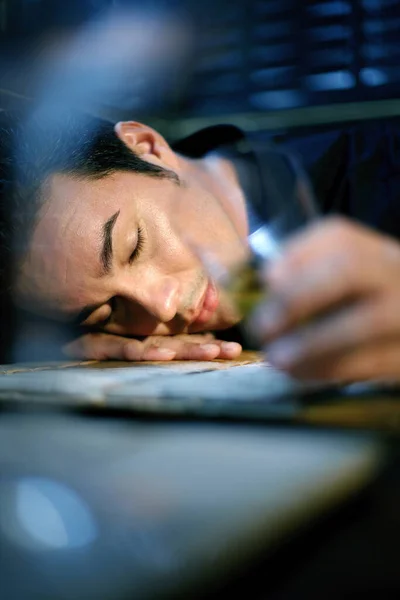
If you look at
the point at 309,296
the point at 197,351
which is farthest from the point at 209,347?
the point at 309,296

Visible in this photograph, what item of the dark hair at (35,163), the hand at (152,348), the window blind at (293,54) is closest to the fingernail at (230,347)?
the hand at (152,348)

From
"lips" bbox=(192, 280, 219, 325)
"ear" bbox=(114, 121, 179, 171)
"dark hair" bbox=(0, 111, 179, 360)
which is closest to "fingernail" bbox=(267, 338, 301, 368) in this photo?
"lips" bbox=(192, 280, 219, 325)

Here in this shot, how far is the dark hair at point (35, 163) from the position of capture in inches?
46.1

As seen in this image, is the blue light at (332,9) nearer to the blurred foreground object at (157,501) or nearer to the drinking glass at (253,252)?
the drinking glass at (253,252)

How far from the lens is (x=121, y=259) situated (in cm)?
112

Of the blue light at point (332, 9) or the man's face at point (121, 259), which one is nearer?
the man's face at point (121, 259)

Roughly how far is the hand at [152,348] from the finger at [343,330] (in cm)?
54

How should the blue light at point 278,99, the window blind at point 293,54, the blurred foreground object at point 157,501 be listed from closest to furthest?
the blurred foreground object at point 157,501
the window blind at point 293,54
the blue light at point 278,99

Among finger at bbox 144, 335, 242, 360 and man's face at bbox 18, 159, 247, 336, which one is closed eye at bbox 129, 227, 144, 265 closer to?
man's face at bbox 18, 159, 247, 336

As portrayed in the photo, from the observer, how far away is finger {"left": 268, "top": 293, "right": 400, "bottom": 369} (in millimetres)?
550

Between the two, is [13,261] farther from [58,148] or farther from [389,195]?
[389,195]

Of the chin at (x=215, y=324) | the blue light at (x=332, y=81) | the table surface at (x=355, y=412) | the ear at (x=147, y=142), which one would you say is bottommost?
the table surface at (x=355, y=412)

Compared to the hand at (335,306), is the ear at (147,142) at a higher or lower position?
higher

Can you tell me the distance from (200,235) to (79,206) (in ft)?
1.12
